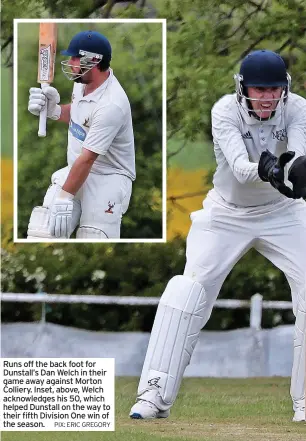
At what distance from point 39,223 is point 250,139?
286 cm

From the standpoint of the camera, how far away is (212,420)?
332 inches

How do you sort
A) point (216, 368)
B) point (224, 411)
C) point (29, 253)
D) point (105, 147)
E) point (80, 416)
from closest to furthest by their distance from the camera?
1. point (80, 416)
2. point (224, 411)
3. point (105, 147)
4. point (216, 368)
5. point (29, 253)

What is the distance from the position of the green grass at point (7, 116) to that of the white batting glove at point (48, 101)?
0.91 m

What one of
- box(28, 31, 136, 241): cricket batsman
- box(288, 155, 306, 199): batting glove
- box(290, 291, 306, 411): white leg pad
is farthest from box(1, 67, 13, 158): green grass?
box(288, 155, 306, 199): batting glove

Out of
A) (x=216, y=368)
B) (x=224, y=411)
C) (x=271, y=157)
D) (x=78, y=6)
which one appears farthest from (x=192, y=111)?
(x=271, y=157)

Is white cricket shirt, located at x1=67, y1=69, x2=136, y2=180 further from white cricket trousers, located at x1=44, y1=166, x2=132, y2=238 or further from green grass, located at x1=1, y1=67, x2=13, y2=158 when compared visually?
green grass, located at x1=1, y1=67, x2=13, y2=158

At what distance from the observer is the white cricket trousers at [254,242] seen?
830 centimetres

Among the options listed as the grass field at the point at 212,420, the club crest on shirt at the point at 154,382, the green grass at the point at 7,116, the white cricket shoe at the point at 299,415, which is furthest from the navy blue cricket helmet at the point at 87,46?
the white cricket shoe at the point at 299,415

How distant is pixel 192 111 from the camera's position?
41.3 feet

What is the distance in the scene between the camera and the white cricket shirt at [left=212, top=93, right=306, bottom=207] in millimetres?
8109

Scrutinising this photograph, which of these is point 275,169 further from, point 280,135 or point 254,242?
point 254,242

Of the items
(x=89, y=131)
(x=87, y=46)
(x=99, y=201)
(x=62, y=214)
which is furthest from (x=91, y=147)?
(x=87, y=46)

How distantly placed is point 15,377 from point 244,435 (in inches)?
44.6

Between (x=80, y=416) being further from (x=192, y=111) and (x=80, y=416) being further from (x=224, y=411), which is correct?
(x=192, y=111)
